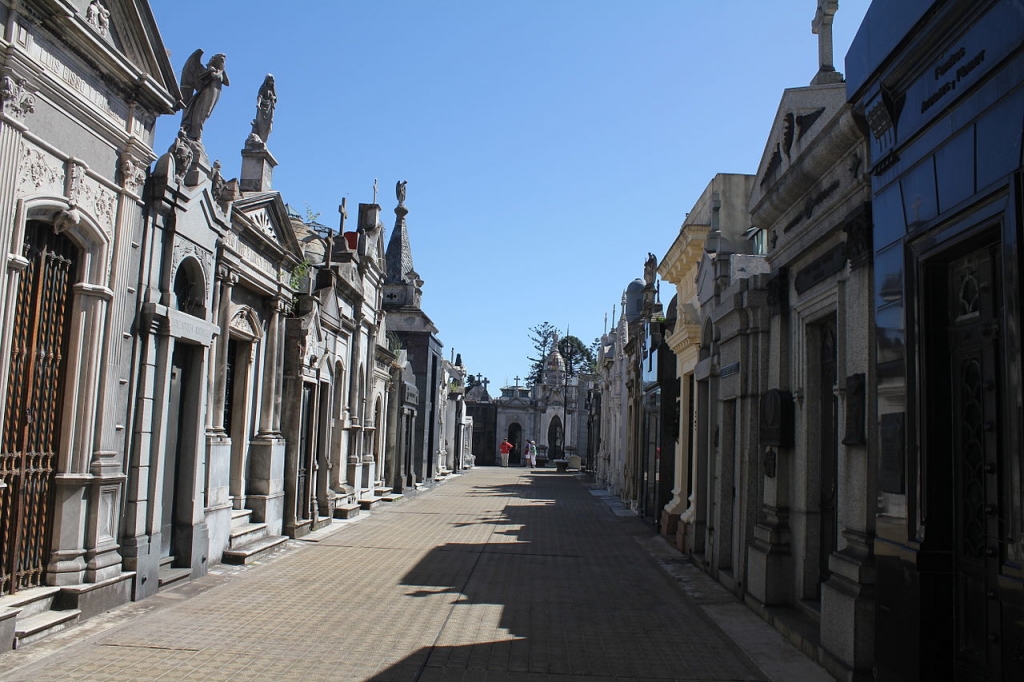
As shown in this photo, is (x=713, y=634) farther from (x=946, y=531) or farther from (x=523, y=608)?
(x=946, y=531)

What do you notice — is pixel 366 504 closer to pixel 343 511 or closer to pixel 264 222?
pixel 343 511

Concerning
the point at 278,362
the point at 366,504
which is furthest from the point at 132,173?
the point at 366,504

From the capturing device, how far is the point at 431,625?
300 inches

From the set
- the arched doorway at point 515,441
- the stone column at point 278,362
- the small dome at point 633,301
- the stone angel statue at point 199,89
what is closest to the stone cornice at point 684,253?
the stone column at point 278,362

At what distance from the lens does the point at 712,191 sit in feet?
47.5

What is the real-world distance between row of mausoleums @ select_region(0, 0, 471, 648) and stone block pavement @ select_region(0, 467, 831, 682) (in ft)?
2.05

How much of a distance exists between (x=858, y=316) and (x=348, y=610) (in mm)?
5443

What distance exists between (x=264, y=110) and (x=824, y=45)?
8.66 m

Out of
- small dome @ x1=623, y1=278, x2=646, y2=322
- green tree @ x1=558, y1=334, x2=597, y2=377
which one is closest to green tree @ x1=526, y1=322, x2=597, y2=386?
green tree @ x1=558, y1=334, x2=597, y2=377

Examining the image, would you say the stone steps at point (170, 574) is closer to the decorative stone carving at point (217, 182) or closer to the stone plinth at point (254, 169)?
the decorative stone carving at point (217, 182)

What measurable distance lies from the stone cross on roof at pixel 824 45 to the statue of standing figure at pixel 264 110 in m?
8.44

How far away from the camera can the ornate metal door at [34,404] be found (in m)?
6.55

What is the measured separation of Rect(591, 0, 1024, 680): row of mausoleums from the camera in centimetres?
412

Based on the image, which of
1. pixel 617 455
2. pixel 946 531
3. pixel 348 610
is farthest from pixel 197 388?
pixel 617 455
